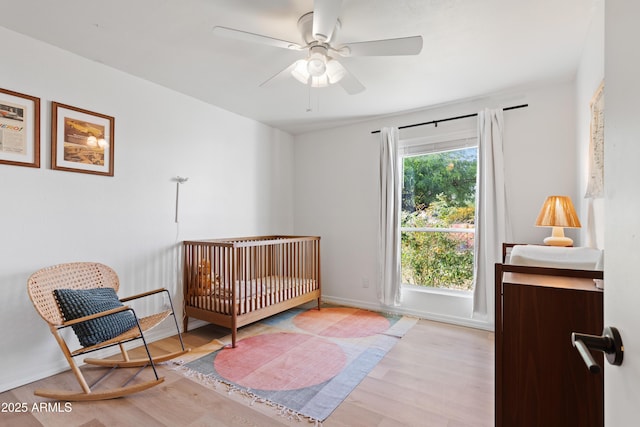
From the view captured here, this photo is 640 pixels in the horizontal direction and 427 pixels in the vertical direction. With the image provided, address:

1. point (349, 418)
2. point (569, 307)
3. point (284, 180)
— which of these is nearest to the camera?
point (569, 307)

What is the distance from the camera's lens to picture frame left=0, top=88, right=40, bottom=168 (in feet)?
6.61

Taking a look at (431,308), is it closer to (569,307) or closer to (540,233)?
(540,233)

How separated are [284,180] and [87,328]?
2.89 m

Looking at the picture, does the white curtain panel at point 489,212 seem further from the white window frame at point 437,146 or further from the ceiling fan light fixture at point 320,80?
the ceiling fan light fixture at point 320,80

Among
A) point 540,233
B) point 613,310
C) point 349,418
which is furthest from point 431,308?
Answer: point 613,310

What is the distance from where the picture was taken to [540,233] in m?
2.87

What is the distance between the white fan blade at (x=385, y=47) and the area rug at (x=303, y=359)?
6.93ft

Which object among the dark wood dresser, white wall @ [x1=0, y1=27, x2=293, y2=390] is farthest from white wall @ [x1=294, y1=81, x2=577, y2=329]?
the dark wood dresser

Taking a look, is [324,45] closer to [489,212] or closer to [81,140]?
[81,140]

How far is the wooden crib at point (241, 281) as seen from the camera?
2.74 meters

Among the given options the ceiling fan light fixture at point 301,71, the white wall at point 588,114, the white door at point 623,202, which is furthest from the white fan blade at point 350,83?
the white door at point 623,202

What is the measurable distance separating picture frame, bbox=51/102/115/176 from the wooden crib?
1034 mm

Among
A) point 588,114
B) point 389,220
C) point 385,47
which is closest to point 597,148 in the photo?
point 588,114

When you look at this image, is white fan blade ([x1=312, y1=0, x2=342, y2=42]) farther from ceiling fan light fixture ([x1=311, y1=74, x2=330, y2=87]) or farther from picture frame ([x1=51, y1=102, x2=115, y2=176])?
picture frame ([x1=51, y1=102, x2=115, y2=176])
